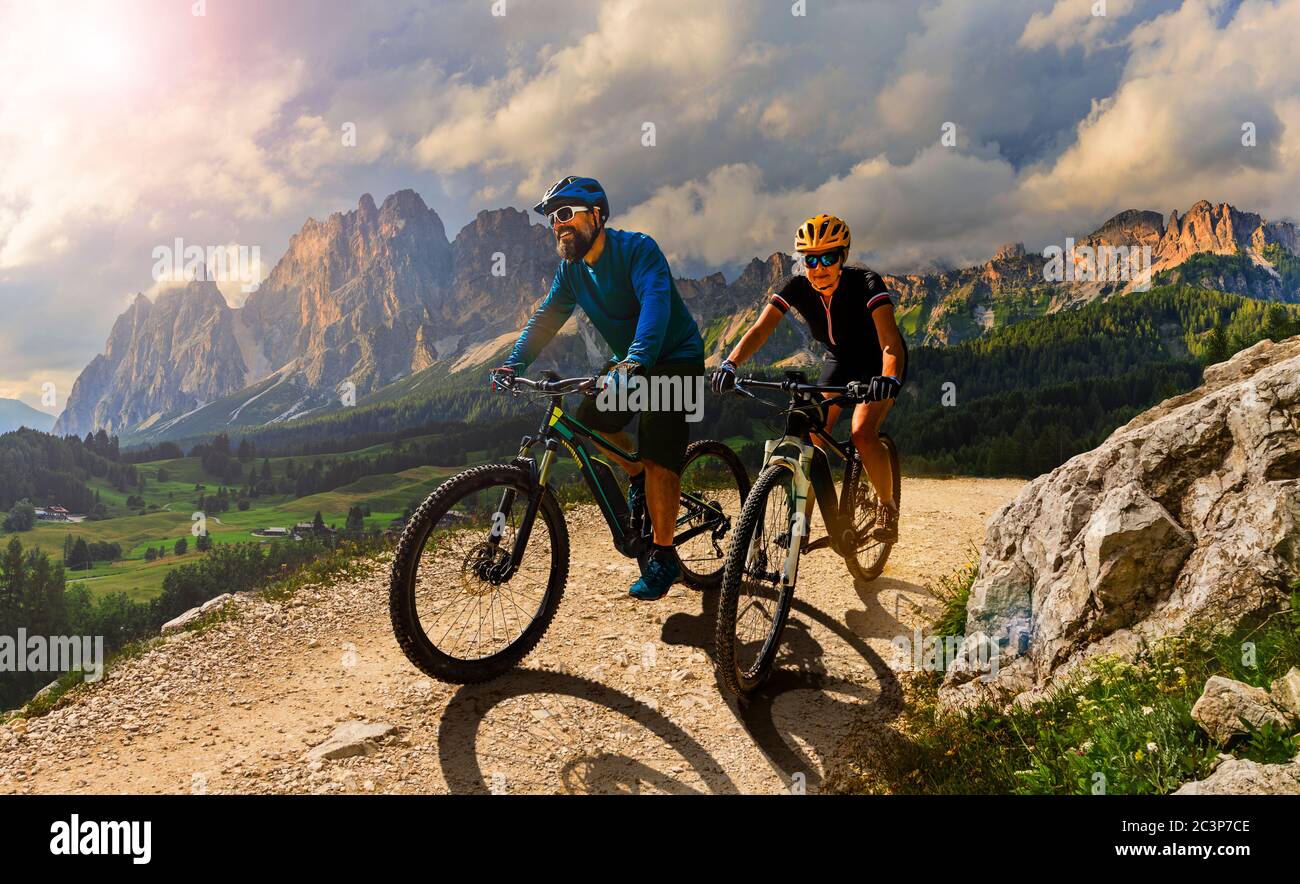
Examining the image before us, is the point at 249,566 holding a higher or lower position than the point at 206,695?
lower

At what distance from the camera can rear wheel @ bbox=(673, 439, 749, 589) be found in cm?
764

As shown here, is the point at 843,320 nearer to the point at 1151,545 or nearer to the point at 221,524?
the point at 1151,545

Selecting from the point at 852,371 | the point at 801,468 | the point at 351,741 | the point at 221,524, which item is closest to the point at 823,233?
the point at 852,371

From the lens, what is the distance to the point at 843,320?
7062 millimetres

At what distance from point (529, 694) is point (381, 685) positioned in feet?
4.97

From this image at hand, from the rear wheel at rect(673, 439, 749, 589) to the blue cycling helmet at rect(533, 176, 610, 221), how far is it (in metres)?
2.83

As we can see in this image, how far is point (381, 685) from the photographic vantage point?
6.23 m

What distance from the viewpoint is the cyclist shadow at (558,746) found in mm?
4676

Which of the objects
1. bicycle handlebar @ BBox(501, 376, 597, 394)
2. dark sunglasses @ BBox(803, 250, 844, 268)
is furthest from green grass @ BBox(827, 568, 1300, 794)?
dark sunglasses @ BBox(803, 250, 844, 268)

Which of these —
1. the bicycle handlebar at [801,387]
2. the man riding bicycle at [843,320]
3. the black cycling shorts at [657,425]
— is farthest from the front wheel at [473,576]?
the man riding bicycle at [843,320]

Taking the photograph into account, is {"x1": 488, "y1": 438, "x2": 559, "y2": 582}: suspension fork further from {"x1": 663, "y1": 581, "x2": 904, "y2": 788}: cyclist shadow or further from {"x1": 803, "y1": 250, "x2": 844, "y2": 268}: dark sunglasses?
{"x1": 803, "y1": 250, "x2": 844, "y2": 268}: dark sunglasses

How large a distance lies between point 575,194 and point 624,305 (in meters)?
1.09
